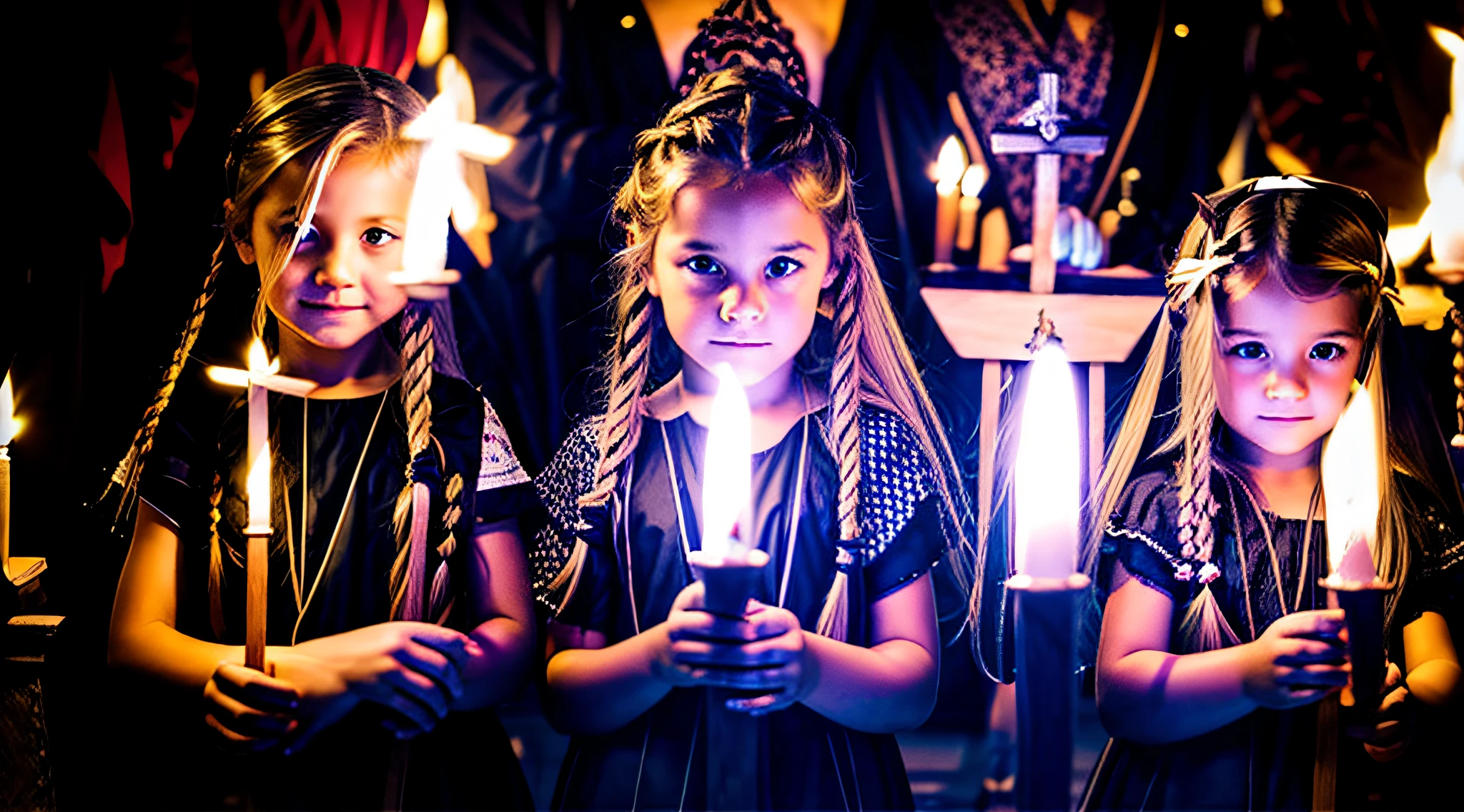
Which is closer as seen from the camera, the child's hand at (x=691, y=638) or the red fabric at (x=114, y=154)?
the child's hand at (x=691, y=638)

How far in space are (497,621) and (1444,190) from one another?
5.32ft

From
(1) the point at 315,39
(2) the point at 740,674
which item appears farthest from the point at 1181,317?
(1) the point at 315,39

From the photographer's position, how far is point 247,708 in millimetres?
1751

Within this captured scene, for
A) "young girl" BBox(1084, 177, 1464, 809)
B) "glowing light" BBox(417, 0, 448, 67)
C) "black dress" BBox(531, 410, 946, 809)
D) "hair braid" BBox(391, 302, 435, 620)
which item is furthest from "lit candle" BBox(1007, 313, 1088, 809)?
"glowing light" BBox(417, 0, 448, 67)

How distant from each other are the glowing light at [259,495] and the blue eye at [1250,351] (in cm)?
146

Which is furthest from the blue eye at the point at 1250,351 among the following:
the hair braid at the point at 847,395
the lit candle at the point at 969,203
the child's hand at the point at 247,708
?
the child's hand at the point at 247,708

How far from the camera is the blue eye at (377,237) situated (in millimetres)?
1828

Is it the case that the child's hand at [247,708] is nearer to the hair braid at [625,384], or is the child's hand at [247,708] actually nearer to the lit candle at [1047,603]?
the hair braid at [625,384]

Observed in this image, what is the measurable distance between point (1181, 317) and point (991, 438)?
1.25ft

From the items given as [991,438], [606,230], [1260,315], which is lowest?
[991,438]

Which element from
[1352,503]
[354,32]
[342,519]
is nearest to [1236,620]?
[1352,503]

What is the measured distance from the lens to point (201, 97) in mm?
1953

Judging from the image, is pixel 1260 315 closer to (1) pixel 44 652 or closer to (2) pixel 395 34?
(2) pixel 395 34

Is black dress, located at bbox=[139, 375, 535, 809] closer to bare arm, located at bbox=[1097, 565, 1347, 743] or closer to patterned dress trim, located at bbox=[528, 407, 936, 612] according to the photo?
patterned dress trim, located at bbox=[528, 407, 936, 612]
